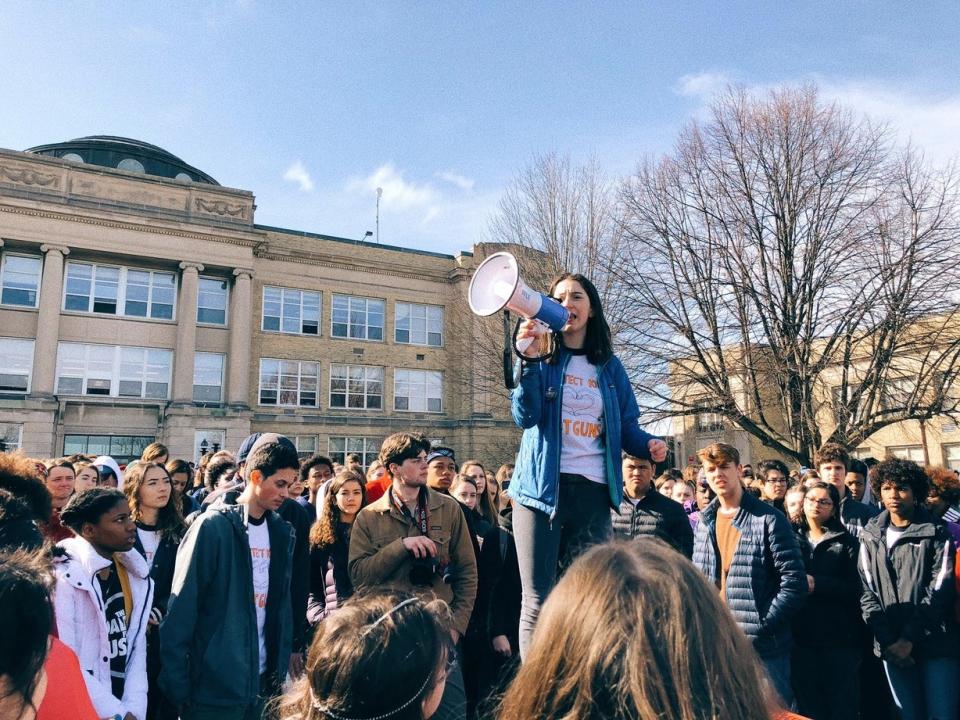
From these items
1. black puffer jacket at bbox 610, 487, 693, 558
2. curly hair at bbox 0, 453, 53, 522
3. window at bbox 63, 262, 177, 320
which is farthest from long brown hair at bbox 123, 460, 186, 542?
window at bbox 63, 262, 177, 320

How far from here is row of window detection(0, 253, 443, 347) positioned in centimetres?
3034

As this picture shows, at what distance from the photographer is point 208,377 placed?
109ft

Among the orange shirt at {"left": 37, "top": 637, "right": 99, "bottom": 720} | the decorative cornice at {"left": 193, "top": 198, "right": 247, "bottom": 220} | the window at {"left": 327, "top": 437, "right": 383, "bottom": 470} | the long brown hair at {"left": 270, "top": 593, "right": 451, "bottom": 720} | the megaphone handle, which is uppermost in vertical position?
the decorative cornice at {"left": 193, "top": 198, "right": 247, "bottom": 220}

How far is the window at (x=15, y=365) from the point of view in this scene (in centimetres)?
2942

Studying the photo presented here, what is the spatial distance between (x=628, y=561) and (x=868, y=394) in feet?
65.7

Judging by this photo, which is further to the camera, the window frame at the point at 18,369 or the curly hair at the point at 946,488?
the window frame at the point at 18,369

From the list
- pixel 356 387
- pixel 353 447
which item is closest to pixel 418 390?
pixel 356 387

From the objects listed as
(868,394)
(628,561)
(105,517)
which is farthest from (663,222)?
(628,561)

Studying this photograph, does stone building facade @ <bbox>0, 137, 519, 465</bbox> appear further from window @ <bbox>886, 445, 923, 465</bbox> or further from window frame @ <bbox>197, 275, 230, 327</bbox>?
window @ <bbox>886, 445, 923, 465</bbox>

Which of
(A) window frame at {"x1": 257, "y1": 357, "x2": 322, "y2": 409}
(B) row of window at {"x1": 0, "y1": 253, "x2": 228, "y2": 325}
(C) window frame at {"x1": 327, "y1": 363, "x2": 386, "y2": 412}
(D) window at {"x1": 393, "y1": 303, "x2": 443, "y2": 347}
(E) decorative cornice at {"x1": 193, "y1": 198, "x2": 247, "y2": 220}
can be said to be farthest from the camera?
(D) window at {"x1": 393, "y1": 303, "x2": 443, "y2": 347}

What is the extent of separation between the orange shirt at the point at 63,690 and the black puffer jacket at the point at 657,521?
4.09 m

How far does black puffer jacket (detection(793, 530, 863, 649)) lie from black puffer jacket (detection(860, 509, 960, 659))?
0.49ft

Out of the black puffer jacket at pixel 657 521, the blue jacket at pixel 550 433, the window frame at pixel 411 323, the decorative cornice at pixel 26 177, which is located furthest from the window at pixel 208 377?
the blue jacket at pixel 550 433

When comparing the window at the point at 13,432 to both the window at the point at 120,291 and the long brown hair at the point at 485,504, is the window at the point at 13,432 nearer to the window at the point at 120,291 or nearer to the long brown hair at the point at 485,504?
the window at the point at 120,291
